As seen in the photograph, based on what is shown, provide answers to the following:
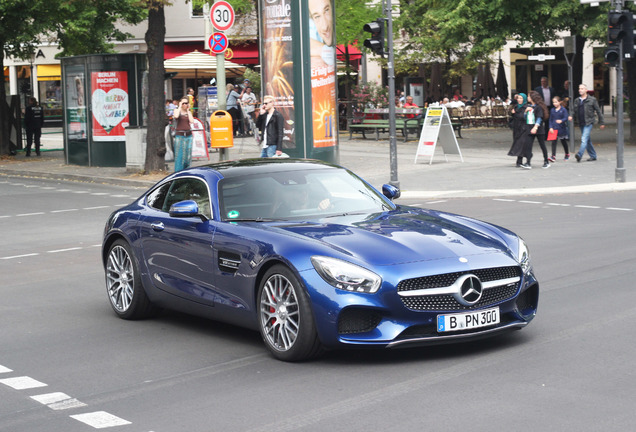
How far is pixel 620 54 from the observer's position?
21328mm

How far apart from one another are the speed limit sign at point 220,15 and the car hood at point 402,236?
45.2 feet

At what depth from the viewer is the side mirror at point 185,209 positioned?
8078 millimetres

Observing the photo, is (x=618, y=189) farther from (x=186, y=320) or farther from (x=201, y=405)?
(x=201, y=405)

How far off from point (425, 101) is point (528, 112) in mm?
26298

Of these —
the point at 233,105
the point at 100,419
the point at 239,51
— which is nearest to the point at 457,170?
the point at 233,105

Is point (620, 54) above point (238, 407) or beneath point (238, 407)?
above

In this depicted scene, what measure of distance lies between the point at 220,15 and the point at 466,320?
50.5 ft

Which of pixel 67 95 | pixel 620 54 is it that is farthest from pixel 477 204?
pixel 67 95

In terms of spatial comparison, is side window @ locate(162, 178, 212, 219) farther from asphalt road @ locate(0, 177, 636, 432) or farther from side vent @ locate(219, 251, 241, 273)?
asphalt road @ locate(0, 177, 636, 432)

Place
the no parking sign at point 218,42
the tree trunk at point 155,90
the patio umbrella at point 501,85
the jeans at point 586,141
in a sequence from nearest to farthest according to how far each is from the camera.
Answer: the no parking sign at point 218,42 < the tree trunk at point 155,90 < the jeans at point 586,141 < the patio umbrella at point 501,85

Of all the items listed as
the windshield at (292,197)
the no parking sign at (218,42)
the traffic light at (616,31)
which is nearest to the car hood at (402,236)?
the windshield at (292,197)

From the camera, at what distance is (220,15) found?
69.8ft

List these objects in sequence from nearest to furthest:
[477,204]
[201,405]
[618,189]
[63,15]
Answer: [201,405] < [477,204] < [618,189] < [63,15]

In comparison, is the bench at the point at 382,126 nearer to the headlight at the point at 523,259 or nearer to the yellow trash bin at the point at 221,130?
the yellow trash bin at the point at 221,130
